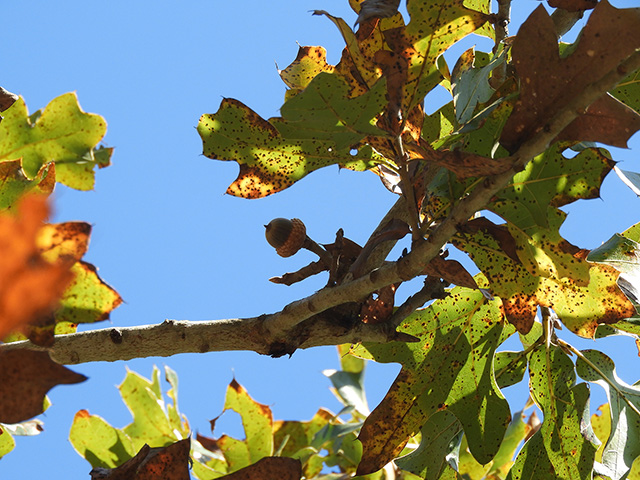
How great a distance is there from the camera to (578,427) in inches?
51.5

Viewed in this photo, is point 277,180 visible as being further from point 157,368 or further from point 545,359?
point 157,368

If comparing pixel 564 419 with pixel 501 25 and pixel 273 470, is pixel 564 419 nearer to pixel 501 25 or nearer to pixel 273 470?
pixel 273 470

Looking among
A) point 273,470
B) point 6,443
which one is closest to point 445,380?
point 273,470

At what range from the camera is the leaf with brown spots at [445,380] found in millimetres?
1255

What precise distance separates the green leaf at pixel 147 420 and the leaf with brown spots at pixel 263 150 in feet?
2.82

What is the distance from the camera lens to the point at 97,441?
62.1 inches

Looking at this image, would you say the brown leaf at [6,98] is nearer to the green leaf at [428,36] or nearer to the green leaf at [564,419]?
the green leaf at [428,36]

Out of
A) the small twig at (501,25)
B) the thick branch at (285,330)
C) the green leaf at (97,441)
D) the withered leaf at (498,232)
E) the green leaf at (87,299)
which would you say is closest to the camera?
the green leaf at (87,299)

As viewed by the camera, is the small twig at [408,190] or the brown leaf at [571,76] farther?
the small twig at [408,190]

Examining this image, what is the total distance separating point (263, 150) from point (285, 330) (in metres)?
0.30

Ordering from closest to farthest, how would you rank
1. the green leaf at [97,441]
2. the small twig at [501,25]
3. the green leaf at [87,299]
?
the green leaf at [87,299] < the small twig at [501,25] < the green leaf at [97,441]

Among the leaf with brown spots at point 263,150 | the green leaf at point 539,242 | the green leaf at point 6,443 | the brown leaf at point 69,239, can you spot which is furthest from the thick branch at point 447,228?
the green leaf at point 6,443

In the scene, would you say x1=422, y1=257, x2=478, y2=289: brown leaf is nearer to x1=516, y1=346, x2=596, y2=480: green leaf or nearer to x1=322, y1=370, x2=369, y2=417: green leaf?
x1=516, y1=346, x2=596, y2=480: green leaf

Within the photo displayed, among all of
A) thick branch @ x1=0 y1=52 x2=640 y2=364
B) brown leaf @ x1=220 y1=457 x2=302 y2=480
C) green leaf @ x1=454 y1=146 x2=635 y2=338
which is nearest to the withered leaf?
green leaf @ x1=454 y1=146 x2=635 y2=338
